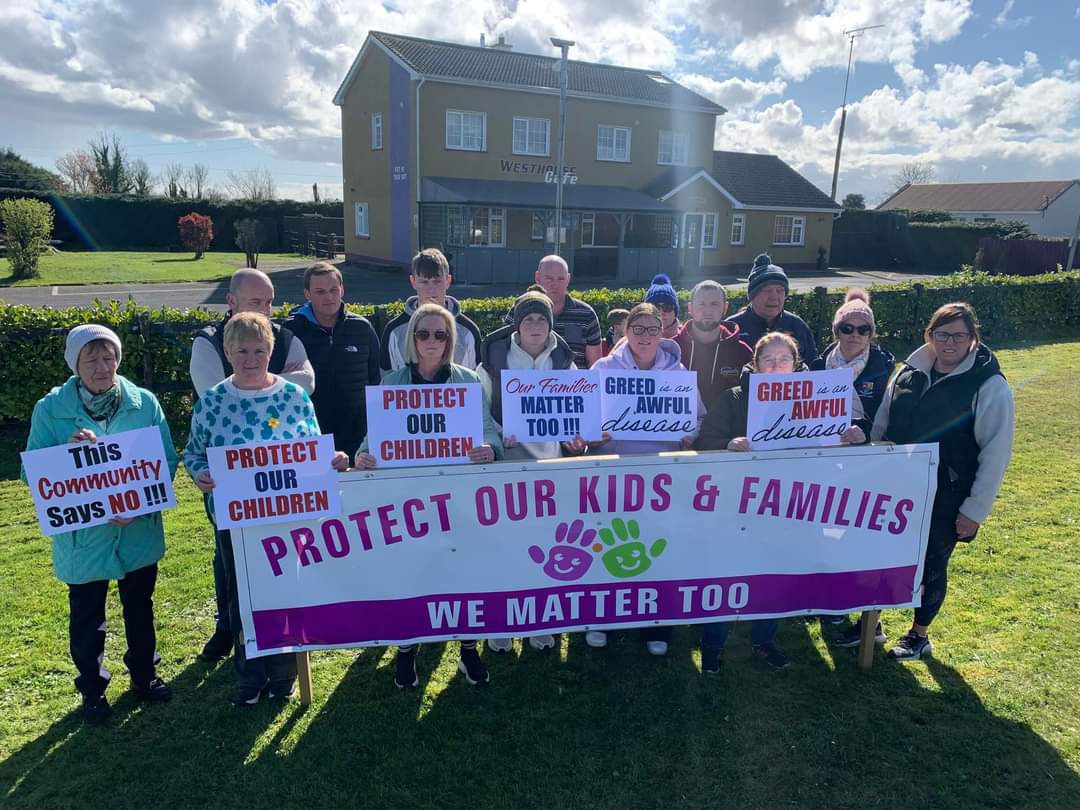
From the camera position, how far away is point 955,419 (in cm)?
402

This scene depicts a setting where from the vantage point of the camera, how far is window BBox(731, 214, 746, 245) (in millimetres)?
34781

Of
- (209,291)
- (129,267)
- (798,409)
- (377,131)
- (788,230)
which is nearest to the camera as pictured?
(798,409)

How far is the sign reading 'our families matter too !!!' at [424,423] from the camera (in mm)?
3686

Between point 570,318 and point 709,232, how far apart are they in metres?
30.0

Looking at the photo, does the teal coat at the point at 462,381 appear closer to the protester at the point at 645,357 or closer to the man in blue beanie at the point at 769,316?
the protester at the point at 645,357

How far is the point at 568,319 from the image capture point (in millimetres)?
5633

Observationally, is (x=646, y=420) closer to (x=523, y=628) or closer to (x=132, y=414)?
(x=523, y=628)

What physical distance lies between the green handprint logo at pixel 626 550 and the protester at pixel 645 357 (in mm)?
456

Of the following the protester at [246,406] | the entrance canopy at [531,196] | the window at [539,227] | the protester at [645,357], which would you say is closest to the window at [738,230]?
the entrance canopy at [531,196]

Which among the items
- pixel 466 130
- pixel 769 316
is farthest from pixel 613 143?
pixel 769 316

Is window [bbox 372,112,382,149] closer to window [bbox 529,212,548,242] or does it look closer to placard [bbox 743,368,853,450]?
window [bbox 529,212,548,242]

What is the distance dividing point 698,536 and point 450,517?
1.40 m

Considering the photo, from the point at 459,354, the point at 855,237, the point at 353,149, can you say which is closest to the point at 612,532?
the point at 459,354

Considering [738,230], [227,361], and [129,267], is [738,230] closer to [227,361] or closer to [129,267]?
[129,267]
